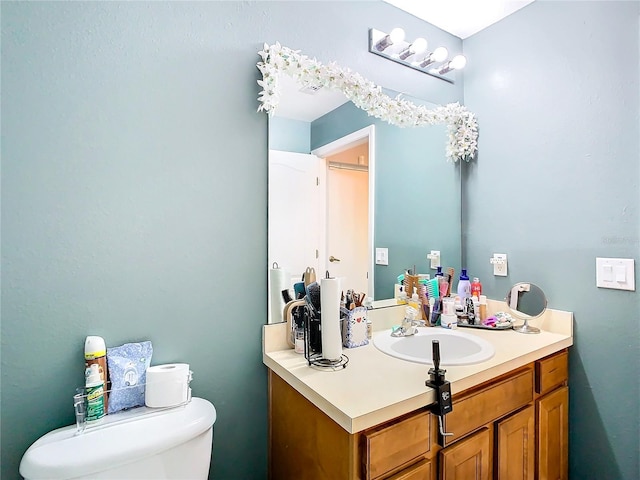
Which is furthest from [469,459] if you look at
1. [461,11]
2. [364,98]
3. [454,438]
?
[461,11]

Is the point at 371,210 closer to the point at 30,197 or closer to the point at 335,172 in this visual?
the point at 335,172

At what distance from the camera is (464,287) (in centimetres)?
175

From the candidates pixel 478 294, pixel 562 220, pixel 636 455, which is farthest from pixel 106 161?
pixel 636 455

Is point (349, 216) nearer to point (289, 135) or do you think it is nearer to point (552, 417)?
point (289, 135)

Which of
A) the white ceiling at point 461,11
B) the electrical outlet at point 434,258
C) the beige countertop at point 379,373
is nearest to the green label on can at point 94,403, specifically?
the beige countertop at point 379,373

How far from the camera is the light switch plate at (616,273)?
132 centimetres

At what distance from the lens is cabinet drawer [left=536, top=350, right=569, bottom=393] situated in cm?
132

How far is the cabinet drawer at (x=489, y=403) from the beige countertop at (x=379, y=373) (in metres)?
0.05

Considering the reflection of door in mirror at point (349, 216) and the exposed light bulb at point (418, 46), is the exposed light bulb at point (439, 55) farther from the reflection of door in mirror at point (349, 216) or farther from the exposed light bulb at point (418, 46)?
the reflection of door in mirror at point (349, 216)

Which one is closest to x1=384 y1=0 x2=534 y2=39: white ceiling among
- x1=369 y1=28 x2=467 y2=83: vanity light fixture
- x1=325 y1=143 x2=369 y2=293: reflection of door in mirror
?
x1=369 y1=28 x2=467 y2=83: vanity light fixture

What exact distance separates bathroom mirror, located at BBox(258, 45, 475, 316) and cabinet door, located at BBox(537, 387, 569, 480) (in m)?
0.74

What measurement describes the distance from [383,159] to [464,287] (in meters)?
0.79

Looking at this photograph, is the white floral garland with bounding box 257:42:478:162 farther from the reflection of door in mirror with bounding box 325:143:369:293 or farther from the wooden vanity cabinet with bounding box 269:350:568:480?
the wooden vanity cabinet with bounding box 269:350:568:480

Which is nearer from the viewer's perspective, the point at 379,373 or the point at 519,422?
the point at 379,373
